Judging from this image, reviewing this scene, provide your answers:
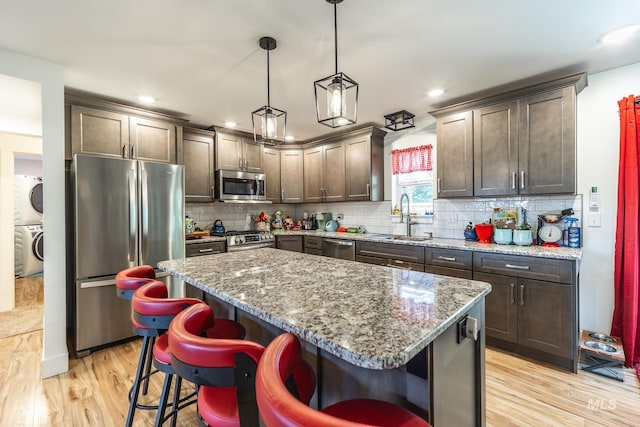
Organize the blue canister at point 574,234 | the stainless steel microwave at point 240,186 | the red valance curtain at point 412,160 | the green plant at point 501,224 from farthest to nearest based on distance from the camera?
the stainless steel microwave at point 240,186, the red valance curtain at point 412,160, the green plant at point 501,224, the blue canister at point 574,234

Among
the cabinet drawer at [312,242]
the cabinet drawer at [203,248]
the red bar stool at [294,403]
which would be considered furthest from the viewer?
the cabinet drawer at [312,242]

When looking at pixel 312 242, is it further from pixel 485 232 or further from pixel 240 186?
pixel 485 232

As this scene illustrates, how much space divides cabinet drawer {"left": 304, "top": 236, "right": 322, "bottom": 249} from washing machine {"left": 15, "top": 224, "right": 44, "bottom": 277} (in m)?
5.19

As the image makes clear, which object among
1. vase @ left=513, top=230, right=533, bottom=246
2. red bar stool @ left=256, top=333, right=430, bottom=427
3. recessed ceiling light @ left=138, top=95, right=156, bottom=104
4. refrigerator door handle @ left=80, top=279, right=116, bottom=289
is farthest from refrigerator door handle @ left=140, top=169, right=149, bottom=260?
vase @ left=513, top=230, right=533, bottom=246

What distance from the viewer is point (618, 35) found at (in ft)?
6.48

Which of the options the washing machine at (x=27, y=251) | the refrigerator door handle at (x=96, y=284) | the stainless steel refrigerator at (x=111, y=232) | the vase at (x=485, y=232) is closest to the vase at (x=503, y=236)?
the vase at (x=485, y=232)

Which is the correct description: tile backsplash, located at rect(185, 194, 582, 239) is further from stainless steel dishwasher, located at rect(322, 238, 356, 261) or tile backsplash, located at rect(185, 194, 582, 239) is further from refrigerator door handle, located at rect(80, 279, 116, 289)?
refrigerator door handle, located at rect(80, 279, 116, 289)

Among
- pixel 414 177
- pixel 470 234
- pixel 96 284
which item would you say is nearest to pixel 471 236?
pixel 470 234

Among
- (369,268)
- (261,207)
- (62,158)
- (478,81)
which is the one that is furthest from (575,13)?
(261,207)

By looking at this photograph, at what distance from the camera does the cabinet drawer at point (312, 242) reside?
13.7 feet

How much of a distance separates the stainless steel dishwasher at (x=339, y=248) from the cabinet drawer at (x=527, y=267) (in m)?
1.46

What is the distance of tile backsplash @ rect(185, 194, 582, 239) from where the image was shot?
2877mm

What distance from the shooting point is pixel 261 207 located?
16.2ft

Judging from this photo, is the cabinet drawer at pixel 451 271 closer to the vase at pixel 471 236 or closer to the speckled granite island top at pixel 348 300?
the vase at pixel 471 236
